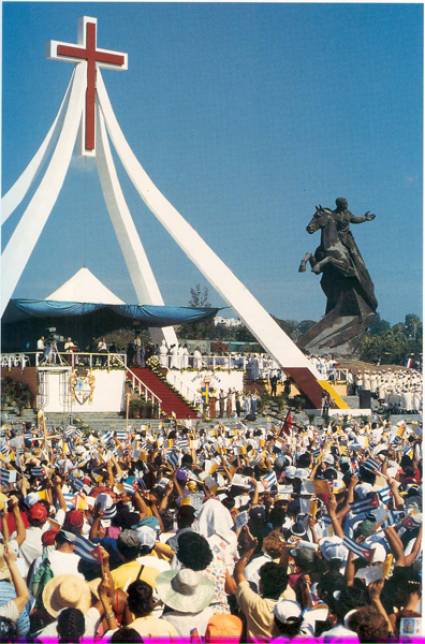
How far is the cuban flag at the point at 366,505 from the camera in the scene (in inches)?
243

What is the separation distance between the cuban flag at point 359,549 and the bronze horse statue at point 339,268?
51.1 feet

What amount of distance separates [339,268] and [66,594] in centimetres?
1722

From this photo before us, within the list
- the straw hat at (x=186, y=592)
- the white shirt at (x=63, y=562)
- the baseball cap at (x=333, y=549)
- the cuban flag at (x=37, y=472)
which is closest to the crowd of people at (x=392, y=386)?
the cuban flag at (x=37, y=472)

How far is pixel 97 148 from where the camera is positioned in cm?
2177

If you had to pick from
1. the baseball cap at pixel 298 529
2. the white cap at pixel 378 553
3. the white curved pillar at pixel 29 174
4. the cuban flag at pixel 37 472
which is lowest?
the white cap at pixel 378 553

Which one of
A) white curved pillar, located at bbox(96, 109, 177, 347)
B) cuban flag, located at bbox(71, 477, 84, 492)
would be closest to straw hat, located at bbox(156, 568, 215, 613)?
cuban flag, located at bbox(71, 477, 84, 492)

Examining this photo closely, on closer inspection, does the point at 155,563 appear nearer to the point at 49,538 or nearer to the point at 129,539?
the point at 129,539

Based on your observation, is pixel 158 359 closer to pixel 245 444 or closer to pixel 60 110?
pixel 60 110

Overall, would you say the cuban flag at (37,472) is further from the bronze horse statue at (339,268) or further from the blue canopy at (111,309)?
the bronze horse statue at (339,268)

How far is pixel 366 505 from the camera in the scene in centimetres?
626

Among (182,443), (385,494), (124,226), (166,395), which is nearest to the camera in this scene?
(385,494)

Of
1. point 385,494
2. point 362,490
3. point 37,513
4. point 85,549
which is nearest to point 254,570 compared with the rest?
point 85,549

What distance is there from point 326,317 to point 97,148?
20.6ft

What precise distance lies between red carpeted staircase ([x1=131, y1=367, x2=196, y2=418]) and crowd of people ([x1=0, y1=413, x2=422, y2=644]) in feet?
25.2
